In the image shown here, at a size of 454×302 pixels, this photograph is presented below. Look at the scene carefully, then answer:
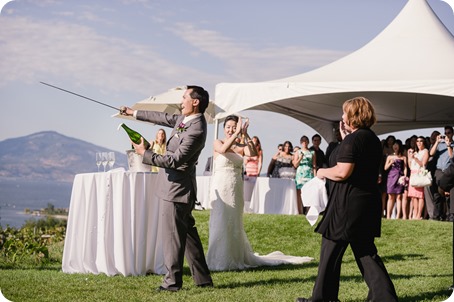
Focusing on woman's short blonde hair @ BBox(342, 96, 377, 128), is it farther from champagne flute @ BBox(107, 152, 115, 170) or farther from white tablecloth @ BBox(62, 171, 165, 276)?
champagne flute @ BBox(107, 152, 115, 170)

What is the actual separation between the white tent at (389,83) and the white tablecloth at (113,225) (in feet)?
17.0

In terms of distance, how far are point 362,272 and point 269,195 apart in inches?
364

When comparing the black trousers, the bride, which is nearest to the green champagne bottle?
the black trousers

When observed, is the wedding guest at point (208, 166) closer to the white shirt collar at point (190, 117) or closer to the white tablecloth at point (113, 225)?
the white tablecloth at point (113, 225)

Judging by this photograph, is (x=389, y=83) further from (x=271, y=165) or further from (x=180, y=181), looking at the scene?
(x=180, y=181)

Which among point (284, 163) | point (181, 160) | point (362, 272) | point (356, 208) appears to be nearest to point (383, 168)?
point (284, 163)

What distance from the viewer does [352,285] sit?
7.40m

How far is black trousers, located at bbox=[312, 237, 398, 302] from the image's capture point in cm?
568

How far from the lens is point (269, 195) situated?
15.1 meters

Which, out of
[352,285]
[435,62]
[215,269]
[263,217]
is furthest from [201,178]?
[352,285]

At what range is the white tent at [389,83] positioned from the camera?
1284cm

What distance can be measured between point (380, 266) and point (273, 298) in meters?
1.19

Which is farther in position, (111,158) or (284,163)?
A: (284,163)

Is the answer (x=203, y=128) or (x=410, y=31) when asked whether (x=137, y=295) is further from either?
(x=410, y=31)
